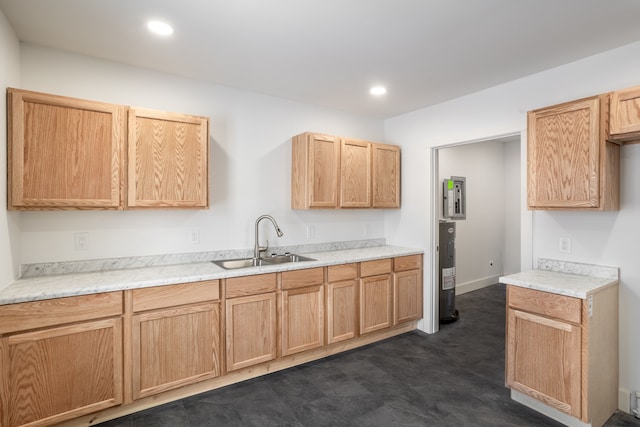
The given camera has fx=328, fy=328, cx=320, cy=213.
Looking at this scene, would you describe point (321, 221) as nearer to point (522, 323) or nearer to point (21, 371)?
point (522, 323)

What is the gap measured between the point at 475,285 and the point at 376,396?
3769 millimetres

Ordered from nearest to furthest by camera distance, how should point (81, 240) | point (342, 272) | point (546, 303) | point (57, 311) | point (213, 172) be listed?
point (57, 311) → point (546, 303) → point (81, 240) → point (213, 172) → point (342, 272)

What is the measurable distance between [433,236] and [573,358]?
72.4 inches

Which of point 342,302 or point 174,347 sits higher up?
point 342,302

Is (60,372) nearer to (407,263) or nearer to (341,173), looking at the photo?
(341,173)

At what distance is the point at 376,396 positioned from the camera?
2.50 m

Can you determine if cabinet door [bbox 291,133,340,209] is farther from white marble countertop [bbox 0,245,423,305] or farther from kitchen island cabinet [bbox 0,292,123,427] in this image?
kitchen island cabinet [bbox 0,292,123,427]

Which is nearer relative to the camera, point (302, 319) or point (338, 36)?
point (338, 36)

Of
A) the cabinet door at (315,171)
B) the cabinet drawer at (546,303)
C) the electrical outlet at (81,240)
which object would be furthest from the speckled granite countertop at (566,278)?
the electrical outlet at (81,240)

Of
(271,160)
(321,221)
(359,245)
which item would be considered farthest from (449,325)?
(271,160)

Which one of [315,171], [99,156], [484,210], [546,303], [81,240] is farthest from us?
[484,210]

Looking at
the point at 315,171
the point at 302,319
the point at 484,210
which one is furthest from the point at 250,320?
the point at 484,210

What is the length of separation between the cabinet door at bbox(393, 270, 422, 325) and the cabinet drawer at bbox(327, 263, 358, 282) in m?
0.56

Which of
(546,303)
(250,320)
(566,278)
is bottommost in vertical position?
(250,320)
